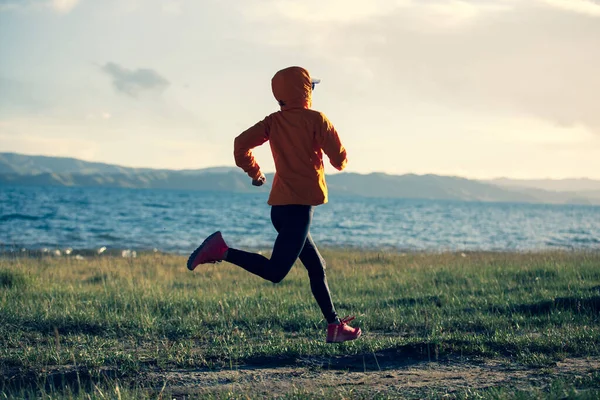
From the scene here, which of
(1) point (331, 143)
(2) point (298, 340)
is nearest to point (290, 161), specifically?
(1) point (331, 143)

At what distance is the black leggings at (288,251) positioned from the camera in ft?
17.2

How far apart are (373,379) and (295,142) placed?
81.8 inches

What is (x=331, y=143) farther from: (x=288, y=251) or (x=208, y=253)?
(x=208, y=253)

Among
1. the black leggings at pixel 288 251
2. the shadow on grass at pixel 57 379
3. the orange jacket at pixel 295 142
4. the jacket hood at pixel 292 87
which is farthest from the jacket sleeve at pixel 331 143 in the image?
the shadow on grass at pixel 57 379

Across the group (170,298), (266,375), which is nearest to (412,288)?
(170,298)

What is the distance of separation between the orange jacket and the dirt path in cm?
145

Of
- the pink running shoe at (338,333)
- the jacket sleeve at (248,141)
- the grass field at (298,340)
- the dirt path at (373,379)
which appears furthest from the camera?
the pink running shoe at (338,333)

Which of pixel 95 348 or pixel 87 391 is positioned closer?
pixel 87 391

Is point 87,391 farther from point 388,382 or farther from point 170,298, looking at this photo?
point 170,298

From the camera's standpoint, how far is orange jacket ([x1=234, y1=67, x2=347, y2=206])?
5.23 meters

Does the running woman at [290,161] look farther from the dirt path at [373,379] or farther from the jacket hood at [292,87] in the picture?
the dirt path at [373,379]

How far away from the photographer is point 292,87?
5.32 m

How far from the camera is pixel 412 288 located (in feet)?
34.5

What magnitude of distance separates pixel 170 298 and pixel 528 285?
6.03 m
